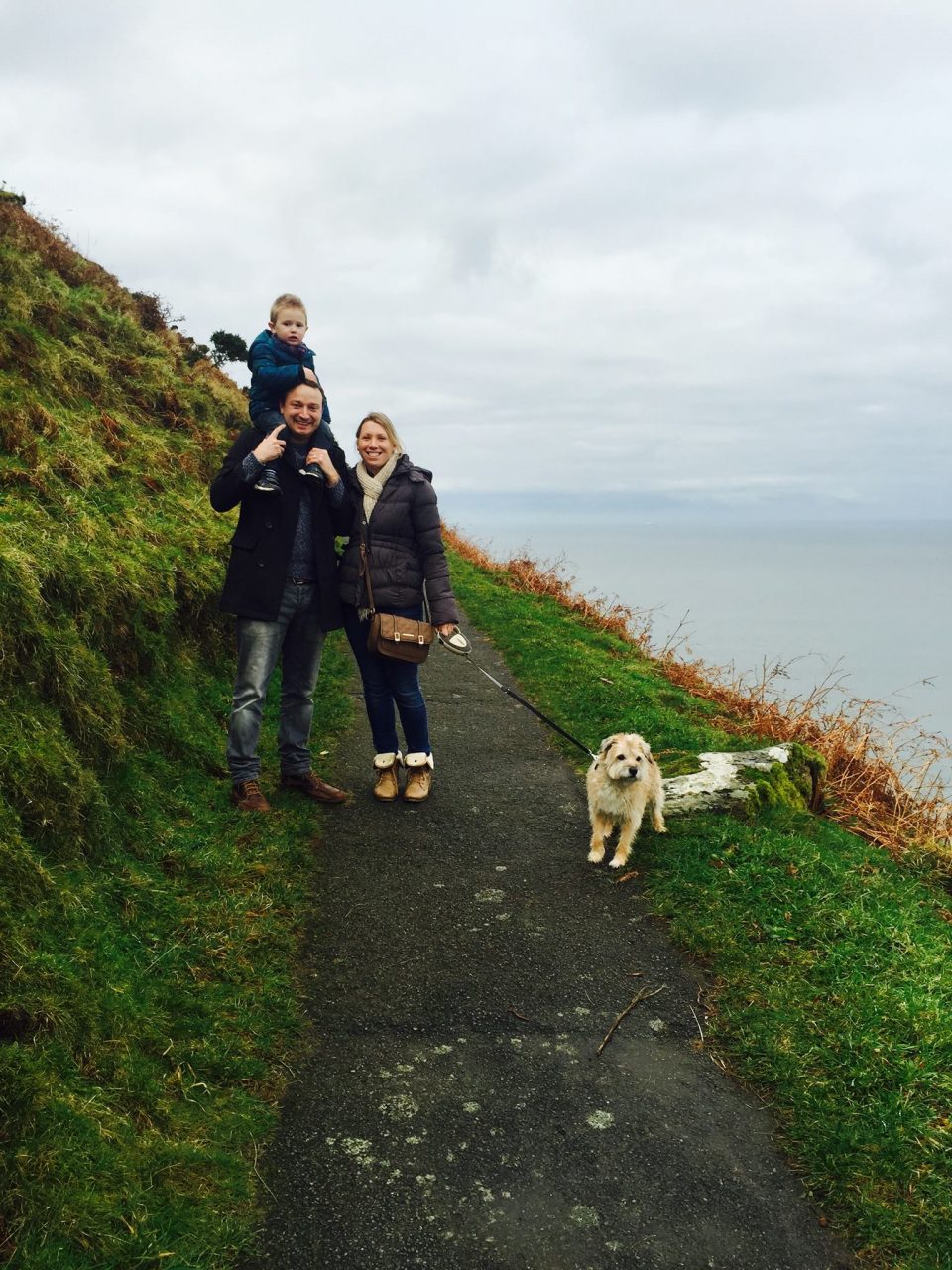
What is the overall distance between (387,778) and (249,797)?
1263 millimetres

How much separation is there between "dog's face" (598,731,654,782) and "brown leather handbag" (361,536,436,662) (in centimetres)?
158

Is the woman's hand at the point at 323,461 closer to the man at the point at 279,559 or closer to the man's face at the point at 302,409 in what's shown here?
the man at the point at 279,559

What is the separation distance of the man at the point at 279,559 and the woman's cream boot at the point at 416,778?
122cm

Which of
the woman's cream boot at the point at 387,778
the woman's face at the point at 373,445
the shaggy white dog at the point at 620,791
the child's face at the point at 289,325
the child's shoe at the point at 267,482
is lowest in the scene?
the woman's cream boot at the point at 387,778

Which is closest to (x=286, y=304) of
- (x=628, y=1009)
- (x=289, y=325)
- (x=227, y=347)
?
(x=289, y=325)

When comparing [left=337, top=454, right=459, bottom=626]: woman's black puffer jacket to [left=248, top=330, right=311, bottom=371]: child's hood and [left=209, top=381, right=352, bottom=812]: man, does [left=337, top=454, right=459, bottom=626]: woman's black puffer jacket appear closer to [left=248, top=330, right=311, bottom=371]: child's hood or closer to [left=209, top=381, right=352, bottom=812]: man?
[left=209, top=381, right=352, bottom=812]: man

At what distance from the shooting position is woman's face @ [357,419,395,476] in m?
5.91

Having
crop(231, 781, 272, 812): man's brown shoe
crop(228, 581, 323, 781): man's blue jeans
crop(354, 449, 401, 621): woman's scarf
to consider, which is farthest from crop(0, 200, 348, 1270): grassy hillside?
crop(354, 449, 401, 621): woman's scarf

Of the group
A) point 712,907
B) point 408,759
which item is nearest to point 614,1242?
point 712,907

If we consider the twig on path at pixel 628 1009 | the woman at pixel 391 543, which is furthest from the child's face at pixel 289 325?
the twig on path at pixel 628 1009

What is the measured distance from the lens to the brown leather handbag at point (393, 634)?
595 cm

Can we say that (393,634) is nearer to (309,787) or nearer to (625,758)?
(309,787)

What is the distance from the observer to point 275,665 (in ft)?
18.8

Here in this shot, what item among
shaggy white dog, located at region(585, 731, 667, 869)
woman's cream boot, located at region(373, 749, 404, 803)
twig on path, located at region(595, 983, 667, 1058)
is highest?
shaggy white dog, located at region(585, 731, 667, 869)
